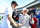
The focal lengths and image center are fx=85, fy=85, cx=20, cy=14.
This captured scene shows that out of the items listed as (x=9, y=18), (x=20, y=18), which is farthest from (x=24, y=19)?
(x=9, y=18)

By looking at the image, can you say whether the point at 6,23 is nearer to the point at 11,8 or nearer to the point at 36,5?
the point at 11,8

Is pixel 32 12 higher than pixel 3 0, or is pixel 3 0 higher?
pixel 3 0

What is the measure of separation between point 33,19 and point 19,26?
0.74 feet

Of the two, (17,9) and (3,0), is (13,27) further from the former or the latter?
(3,0)

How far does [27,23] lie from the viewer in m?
1.22

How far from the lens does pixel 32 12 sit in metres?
1.22

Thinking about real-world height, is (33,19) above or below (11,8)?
below

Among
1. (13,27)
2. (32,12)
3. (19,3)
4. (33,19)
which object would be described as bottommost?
(13,27)

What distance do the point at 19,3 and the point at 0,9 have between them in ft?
0.94

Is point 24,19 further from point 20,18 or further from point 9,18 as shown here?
point 9,18

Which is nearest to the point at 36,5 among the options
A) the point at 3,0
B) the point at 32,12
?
the point at 32,12

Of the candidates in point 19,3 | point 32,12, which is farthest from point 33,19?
point 19,3

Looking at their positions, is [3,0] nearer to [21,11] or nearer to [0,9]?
[0,9]

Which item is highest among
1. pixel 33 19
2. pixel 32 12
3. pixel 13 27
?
pixel 32 12
